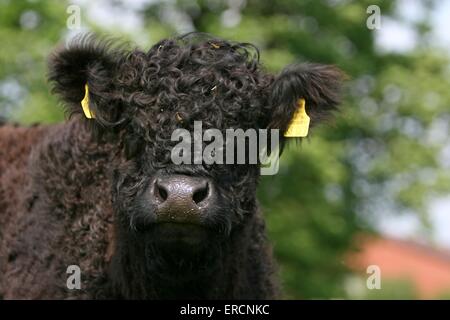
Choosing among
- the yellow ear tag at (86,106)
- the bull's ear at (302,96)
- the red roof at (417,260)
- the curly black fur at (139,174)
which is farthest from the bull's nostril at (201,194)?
the red roof at (417,260)

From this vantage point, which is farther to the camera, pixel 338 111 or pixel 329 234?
pixel 329 234

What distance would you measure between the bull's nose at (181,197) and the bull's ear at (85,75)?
3.05 feet

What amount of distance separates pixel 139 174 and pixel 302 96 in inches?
48.1

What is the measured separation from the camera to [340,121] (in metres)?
17.2

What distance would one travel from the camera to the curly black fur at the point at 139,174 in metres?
5.05

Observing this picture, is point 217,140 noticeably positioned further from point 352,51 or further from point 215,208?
point 352,51

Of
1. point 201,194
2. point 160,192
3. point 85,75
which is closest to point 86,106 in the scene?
point 85,75

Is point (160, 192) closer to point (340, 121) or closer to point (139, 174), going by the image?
point (139, 174)

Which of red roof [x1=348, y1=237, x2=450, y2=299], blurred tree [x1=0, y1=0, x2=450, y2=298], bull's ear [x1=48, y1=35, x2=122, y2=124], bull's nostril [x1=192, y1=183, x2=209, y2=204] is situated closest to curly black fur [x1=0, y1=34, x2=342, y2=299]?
bull's ear [x1=48, y1=35, x2=122, y2=124]

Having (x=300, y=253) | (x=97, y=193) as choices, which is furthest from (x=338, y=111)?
(x=300, y=253)

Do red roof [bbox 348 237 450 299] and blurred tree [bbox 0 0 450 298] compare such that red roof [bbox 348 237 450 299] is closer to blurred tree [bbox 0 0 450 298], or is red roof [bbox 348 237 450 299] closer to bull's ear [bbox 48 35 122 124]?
blurred tree [bbox 0 0 450 298]

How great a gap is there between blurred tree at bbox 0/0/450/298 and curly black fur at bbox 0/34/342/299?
10.5 meters
